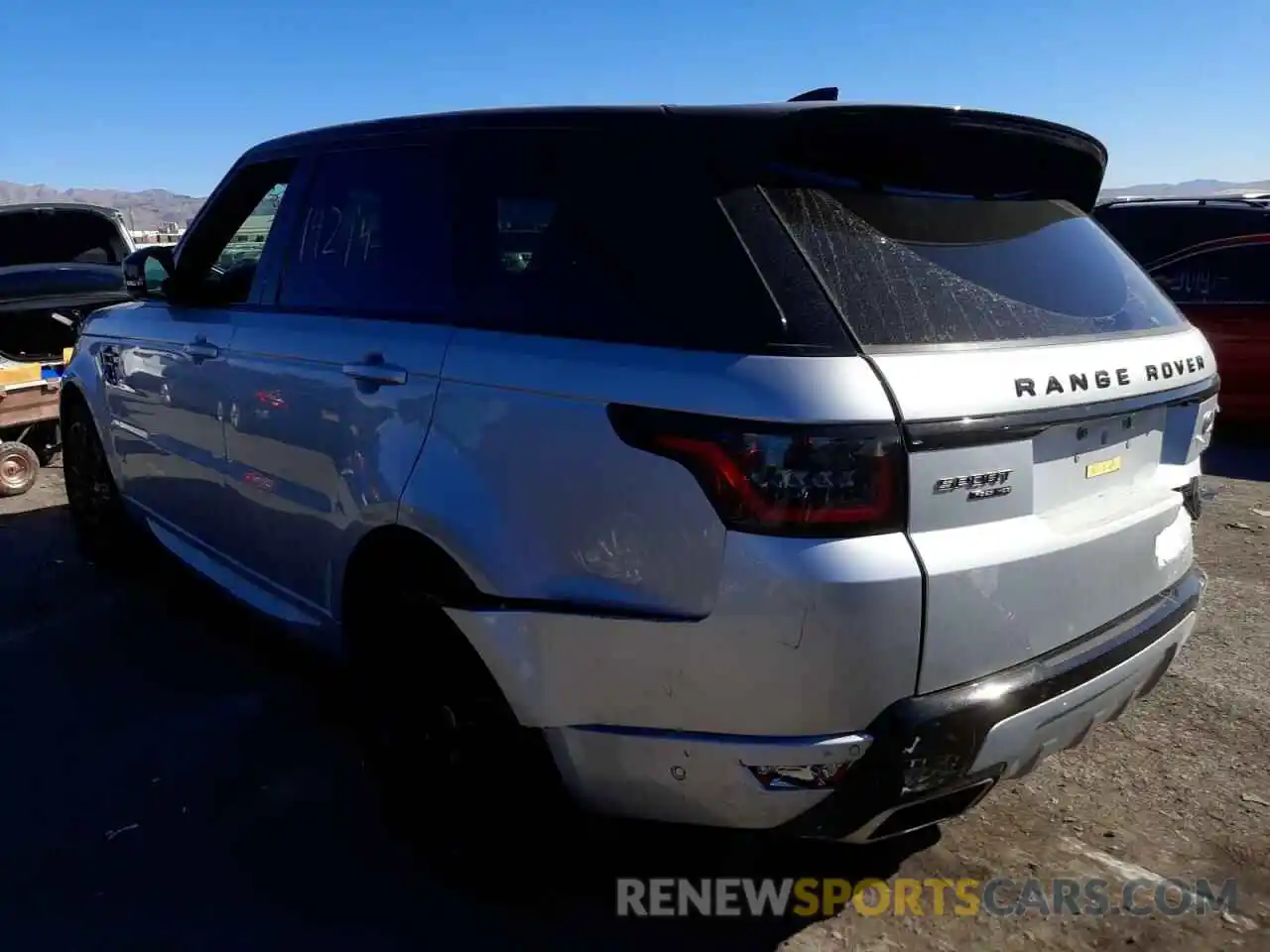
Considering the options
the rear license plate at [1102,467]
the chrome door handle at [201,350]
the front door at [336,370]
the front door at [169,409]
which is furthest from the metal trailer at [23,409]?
the rear license plate at [1102,467]

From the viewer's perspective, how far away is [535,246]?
2.56 meters

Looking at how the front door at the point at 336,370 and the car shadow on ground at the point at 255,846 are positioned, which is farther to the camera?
the front door at the point at 336,370

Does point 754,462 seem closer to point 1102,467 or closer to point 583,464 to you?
point 583,464

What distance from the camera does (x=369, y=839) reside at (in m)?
2.99

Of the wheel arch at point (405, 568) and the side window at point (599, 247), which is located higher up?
the side window at point (599, 247)

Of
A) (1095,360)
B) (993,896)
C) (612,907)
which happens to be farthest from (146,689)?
(1095,360)

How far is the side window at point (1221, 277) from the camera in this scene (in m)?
8.20

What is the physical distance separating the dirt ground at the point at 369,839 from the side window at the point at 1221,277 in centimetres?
507

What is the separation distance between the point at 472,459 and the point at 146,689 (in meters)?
2.27

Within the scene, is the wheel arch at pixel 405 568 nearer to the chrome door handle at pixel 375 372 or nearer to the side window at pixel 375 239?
the chrome door handle at pixel 375 372

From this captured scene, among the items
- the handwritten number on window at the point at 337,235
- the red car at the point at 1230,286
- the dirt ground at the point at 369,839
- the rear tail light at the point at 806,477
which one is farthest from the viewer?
the red car at the point at 1230,286

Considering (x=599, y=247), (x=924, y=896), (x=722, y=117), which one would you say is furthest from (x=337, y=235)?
(x=924, y=896)

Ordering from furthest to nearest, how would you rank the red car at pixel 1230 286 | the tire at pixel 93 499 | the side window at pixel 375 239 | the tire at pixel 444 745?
the red car at pixel 1230 286 < the tire at pixel 93 499 < the side window at pixel 375 239 < the tire at pixel 444 745

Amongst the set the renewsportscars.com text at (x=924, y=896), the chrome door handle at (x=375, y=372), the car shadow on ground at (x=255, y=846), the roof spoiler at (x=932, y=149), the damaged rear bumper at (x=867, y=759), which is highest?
the roof spoiler at (x=932, y=149)
